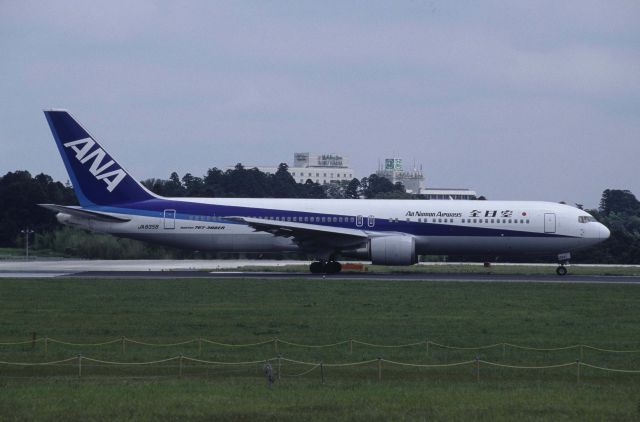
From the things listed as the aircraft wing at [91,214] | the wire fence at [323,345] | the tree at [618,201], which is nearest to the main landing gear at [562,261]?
the aircraft wing at [91,214]

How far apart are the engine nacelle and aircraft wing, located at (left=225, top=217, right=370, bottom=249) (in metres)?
1.01

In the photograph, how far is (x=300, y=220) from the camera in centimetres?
5212

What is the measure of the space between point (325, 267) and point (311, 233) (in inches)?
113

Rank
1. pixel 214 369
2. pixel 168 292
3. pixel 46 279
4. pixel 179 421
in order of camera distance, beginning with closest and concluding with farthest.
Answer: pixel 179 421, pixel 214 369, pixel 168 292, pixel 46 279

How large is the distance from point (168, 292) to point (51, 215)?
58114 mm

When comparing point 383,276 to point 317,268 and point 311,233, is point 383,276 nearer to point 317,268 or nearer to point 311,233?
→ point 317,268

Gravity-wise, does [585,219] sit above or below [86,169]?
below

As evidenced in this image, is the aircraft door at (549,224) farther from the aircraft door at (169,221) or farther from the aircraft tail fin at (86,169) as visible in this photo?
the aircraft tail fin at (86,169)

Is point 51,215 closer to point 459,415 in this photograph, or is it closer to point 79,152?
point 79,152

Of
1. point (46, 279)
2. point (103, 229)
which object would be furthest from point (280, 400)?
point (103, 229)

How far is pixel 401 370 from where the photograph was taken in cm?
2250

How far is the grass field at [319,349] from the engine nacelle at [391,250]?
5.67m

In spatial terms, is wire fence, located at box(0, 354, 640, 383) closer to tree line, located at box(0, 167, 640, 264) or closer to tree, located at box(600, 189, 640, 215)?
tree line, located at box(0, 167, 640, 264)

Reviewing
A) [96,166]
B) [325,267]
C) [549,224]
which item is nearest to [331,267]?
[325,267]
